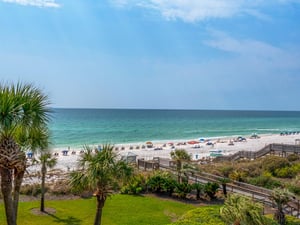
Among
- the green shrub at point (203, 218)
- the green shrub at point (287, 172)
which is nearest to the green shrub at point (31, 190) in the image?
the green shrub at point (203, 218)

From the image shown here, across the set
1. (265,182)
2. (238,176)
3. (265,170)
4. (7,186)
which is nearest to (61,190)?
(238,176)

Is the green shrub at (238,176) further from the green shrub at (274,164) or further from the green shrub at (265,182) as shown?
the green shrub at (274,164)

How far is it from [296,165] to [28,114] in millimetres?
26910

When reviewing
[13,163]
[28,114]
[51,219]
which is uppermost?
[28,114]

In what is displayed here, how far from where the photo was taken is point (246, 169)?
2914 cm

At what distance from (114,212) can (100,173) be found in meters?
6.99

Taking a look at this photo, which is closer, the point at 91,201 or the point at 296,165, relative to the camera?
the point at 91,201

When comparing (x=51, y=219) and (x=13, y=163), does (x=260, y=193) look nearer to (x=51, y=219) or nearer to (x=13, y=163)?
(x=51, y=219)

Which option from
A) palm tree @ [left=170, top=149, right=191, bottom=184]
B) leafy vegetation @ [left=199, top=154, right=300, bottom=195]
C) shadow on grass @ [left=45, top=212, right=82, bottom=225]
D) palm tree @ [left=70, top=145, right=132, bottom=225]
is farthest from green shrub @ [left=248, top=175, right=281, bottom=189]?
palm tree @ [left=70, top=145, right=132, bottom=225]

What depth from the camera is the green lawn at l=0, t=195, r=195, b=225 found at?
17.2 meters

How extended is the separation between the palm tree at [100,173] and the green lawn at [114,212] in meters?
4.81

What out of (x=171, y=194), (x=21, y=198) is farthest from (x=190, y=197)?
(x=21, y=198)

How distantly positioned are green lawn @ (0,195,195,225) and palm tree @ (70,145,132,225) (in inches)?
189

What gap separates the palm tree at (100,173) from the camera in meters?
12.6
